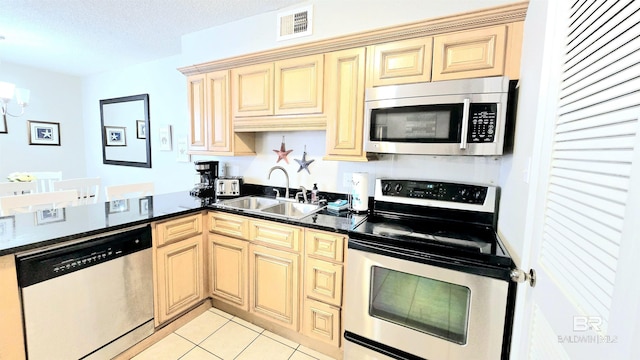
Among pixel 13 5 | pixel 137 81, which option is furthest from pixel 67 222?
pixel 137 81

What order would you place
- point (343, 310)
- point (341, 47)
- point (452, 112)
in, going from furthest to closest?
1. point (341, 47)
2. point (343, 310)
3. point (452, 112)

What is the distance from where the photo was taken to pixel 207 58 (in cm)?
265

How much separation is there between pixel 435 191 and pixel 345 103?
855 millimetres

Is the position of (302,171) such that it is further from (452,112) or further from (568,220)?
(568,220)

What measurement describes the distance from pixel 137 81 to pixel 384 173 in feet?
11.8

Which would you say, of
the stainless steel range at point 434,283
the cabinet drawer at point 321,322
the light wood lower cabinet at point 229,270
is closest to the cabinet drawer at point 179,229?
the light wood lower cabinet at point 229,270

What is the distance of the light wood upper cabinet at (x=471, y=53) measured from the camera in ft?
4.82

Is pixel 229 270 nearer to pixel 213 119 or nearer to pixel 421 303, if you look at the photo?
pixel 213 119

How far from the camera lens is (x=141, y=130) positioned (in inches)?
146

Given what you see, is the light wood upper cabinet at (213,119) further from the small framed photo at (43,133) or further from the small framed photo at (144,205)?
the small framed photo at (43,133)

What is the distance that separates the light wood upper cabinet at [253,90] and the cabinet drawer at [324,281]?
1.24 m

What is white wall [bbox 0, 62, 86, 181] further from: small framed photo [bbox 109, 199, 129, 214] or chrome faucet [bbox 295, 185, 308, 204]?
chrome faucet [bbox 295, 185, 308, 204]

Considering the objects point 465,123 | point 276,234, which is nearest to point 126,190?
point 276,234

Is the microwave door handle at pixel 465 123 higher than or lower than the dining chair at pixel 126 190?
higher
